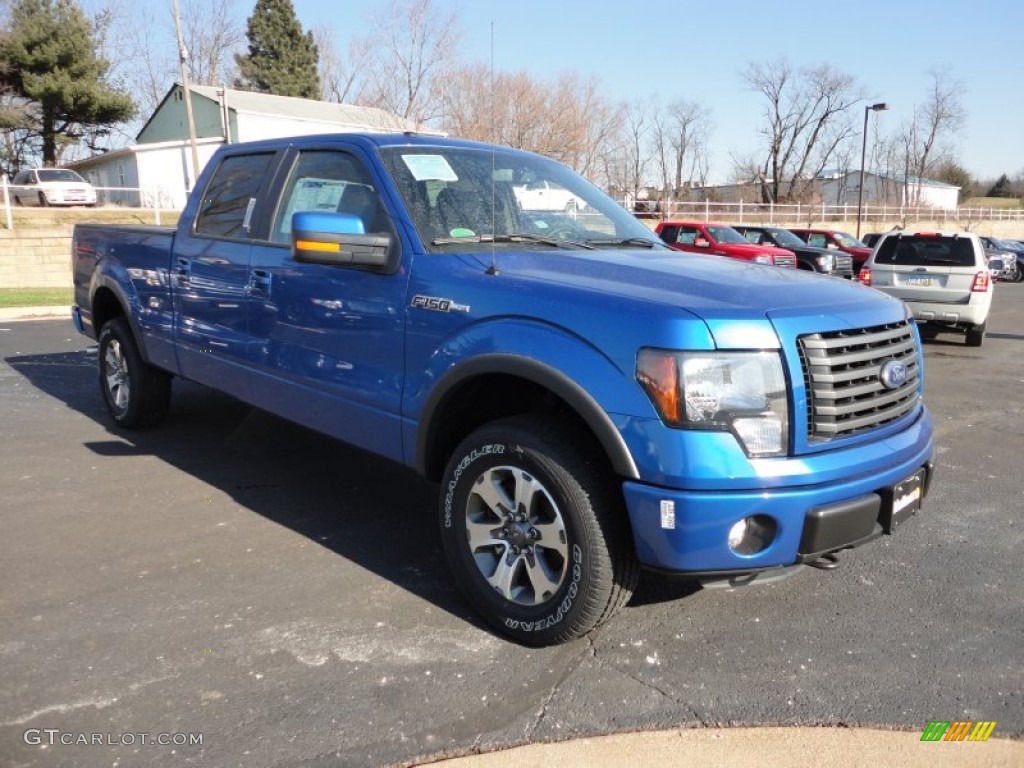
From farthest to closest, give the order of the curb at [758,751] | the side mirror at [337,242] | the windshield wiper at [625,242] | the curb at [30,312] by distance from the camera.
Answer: the curb at [30,312]
the windshield wiper at [625,242]
the side mirror at [337,242]
the curb at [758,751]

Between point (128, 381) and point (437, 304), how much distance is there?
3639 millimetres

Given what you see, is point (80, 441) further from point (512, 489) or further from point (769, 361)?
point (769, 361)

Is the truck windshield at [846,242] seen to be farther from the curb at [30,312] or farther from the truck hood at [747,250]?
the curb at [30,312]

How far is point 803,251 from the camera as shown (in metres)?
21.7

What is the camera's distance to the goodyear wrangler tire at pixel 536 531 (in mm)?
2852

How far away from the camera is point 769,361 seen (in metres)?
2.69

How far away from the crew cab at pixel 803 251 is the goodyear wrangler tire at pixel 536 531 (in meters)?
19.1

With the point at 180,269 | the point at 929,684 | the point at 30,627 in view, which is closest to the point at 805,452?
the point at 929,684

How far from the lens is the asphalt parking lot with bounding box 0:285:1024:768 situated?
264 centimetres

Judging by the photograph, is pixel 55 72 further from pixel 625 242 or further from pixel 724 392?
pixel 724 392

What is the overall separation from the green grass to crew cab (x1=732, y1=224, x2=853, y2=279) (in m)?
15.9

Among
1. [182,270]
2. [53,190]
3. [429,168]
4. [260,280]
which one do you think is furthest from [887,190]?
[260,280]

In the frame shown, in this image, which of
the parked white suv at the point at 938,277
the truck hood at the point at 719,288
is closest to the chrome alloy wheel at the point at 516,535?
the truck hood at the point at 719,288

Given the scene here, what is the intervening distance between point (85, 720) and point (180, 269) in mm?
3048
